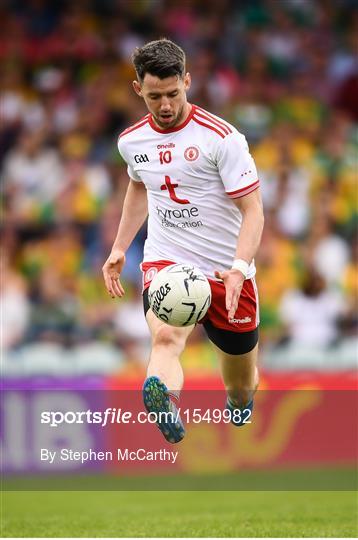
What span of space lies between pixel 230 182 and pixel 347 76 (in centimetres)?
936

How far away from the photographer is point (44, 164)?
1455 centimetres

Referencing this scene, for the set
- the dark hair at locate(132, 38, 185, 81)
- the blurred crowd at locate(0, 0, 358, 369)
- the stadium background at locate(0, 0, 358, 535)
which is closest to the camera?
the dark hair at locate(132, 38, 185, 81)

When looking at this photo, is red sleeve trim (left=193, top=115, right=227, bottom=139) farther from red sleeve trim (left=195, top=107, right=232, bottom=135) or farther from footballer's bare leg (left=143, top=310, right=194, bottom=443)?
footballer's bare leg (left=143, top=310, right=194, bottom=443)

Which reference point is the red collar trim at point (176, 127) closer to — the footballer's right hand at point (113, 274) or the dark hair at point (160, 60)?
the dark hair at point (160, 60)

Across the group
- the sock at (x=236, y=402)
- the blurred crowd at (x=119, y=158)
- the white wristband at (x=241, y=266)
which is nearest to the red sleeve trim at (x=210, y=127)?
the white wristband at (x=241, y=266)

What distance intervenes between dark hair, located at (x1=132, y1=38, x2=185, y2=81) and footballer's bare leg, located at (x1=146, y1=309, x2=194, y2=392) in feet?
4.79

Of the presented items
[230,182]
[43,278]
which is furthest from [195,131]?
[43,278]

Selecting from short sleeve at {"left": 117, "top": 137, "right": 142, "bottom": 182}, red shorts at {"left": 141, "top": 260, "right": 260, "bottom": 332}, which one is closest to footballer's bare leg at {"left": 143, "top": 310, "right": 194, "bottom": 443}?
red shorts at {"left": 141, "top": 260, "right": 260, "bottom": 332}

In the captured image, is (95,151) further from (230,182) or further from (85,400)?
(230,182)

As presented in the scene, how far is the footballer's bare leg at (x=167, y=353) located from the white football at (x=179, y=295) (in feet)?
0.68

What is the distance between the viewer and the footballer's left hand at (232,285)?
21.7 ft

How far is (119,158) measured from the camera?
14.6 meters

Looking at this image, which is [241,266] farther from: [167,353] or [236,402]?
[236,402]

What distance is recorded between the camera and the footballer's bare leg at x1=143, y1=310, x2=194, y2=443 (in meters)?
6.72
